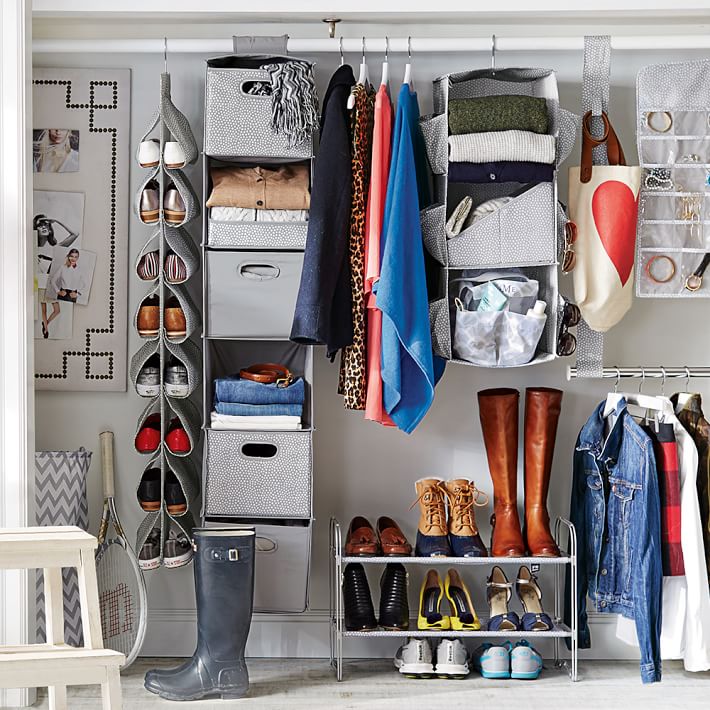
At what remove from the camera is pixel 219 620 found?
9.25ft

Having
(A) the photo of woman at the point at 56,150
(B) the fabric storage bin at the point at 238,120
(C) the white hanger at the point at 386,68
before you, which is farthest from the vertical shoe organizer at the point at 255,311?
(A) the photo of woman at the point at 56,150

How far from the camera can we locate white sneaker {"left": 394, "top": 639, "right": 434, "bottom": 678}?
299 cm

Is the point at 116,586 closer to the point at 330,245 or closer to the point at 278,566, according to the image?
the point at 278,566

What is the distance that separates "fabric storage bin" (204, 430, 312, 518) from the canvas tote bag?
103 cm

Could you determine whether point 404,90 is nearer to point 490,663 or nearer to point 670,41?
point 670,41

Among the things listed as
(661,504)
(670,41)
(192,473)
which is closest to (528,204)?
(670,41)

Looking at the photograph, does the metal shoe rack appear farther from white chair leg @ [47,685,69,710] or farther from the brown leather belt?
white chair leg @ [47,685,69,710]

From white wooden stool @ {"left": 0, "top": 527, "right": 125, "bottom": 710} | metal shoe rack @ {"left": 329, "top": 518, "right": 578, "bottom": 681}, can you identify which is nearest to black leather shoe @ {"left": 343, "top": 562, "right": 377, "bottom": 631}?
metal shoe rack @ {"left": 329, "top": 518, "right": 578, "bottom": 681}

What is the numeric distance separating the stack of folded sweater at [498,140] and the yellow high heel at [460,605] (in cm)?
132

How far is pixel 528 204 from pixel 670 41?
781 mm

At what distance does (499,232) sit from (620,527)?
100 cm

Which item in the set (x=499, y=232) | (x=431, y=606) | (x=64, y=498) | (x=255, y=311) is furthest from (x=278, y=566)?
(x=499, y=232)

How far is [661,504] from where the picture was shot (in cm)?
290

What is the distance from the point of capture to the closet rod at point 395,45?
3.09 m
